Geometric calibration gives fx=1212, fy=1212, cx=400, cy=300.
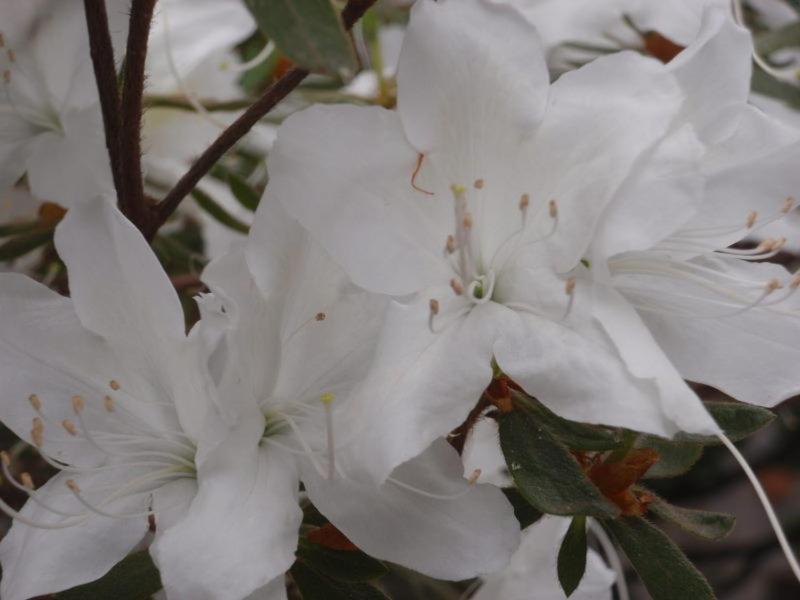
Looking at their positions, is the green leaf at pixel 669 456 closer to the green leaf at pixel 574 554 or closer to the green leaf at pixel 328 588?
the green leaf at pixel 574 554

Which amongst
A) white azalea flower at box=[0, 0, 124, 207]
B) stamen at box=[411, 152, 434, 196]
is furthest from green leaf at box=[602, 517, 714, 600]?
white azalea flower at box=[0, 0, 124, 207]

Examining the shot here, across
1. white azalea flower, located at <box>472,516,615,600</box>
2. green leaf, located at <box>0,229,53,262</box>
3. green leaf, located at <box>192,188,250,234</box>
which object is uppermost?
green leaf, located at <box>0,229,53,262</box>

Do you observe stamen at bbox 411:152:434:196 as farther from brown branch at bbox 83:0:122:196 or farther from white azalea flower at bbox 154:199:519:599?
brown branch at bbox 83:0:122:196

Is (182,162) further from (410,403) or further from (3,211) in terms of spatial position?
(410,403)

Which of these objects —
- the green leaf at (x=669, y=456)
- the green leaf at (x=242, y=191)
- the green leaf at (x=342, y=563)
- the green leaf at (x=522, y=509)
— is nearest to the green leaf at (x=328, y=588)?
the green leaf at (x=342, y=563)

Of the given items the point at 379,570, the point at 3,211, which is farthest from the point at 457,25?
the point at 3,211

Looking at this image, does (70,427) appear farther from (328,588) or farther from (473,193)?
(473,193)
